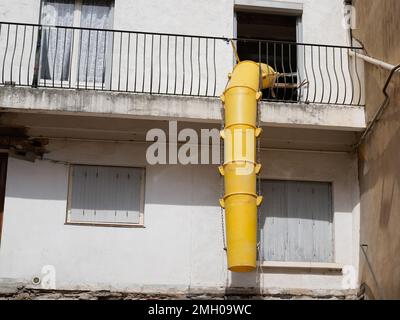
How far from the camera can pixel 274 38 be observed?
15078 millimetres

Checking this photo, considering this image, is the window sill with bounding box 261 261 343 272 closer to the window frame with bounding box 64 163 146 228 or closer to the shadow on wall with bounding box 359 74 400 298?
the shadow on wall with bounding box 359 74 400 298

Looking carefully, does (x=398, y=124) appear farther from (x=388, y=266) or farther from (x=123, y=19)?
(x=123, y=19)

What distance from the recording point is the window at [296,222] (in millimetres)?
13156

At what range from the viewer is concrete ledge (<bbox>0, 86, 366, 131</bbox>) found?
12.5 metres

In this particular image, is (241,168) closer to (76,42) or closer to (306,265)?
(306,265)

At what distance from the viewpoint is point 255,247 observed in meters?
11.9

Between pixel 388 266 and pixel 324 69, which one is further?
pixel 324 69

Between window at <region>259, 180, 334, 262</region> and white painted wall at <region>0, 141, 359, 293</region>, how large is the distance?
0.66 ft

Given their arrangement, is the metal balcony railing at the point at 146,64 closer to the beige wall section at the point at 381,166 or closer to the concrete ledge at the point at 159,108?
the concrete ledge at the point at 159,108

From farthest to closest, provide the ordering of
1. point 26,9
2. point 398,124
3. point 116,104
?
point 26,9, point 116,104, point 398,124

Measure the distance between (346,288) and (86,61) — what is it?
556 cm

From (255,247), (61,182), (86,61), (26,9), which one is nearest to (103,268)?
(61,182)

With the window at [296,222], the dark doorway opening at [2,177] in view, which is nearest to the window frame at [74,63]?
the dark doorway opening at [2,177]

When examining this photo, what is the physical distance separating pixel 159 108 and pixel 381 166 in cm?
340
